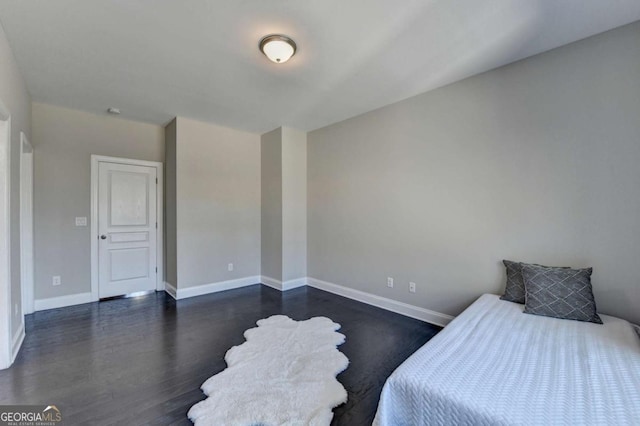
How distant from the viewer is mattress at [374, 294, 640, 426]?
1.20 m

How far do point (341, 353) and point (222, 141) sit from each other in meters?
3.81

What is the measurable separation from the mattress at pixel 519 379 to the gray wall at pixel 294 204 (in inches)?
125

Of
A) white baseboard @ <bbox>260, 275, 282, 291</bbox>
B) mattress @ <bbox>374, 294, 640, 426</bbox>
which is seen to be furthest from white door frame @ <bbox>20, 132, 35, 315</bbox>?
mattress @ <bbox>374, 294, 640, 426</bbox>

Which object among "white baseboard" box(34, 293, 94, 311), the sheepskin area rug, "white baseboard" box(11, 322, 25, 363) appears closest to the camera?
the sheepskin area rug

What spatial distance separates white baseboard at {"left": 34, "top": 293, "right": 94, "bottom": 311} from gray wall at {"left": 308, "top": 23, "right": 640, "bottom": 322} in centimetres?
374

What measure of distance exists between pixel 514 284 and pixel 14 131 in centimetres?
489

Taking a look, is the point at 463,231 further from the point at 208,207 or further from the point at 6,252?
the point at 6,252

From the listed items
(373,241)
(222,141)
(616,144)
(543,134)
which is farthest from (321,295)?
(616,144)

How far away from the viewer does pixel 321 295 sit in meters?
4.45

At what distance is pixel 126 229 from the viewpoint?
173 inches

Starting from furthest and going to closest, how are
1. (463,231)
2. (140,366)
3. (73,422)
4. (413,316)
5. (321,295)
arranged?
(321,295) → (413,316) → (463,231) → (140,366) → (73,422)

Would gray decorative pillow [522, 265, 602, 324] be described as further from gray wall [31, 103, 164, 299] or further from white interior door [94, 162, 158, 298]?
gray wall [31, 103, 164, 299]

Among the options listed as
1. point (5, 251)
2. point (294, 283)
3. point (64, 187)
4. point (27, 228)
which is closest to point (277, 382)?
point (5, 251)

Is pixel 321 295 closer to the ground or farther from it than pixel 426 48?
closer to the ground
